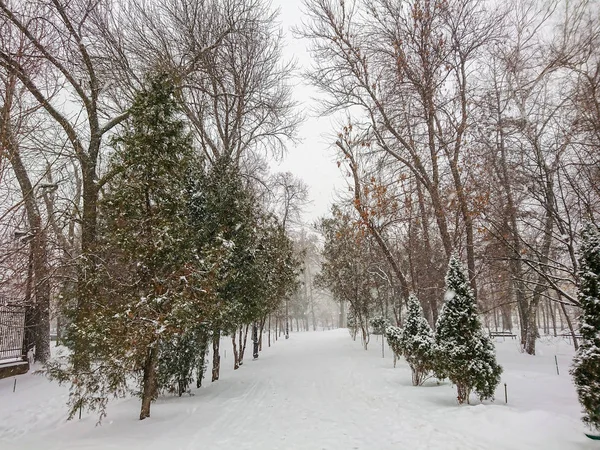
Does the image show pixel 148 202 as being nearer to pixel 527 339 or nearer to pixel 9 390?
pixel 9 390

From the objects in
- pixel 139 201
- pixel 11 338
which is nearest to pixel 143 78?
pixel 139 201

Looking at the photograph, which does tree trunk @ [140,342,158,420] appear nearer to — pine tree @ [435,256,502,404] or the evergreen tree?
the evergreen tree

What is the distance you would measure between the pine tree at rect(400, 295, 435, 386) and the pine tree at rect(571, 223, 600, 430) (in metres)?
4.17

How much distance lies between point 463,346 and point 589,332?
2.57m

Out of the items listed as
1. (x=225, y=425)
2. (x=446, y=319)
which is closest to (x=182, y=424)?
(x=225, y=425)

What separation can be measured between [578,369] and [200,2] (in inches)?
564

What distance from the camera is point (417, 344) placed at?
9906 millimetres

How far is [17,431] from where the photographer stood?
7.43 meters

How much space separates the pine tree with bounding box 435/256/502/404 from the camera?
701cm

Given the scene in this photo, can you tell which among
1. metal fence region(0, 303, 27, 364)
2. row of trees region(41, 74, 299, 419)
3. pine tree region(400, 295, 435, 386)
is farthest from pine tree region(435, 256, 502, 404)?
metal fence region(0, 303, 27, 364)

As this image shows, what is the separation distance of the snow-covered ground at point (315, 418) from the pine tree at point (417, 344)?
486 mm

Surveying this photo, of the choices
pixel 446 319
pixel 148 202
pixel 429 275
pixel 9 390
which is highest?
pixel 148 202

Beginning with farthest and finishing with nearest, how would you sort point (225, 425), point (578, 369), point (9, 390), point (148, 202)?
point (9, 390) < point (148, 202) < point (225, 425) < point (578, 369)

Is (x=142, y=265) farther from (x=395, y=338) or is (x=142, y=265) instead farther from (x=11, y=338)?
(x=11, y=338)
